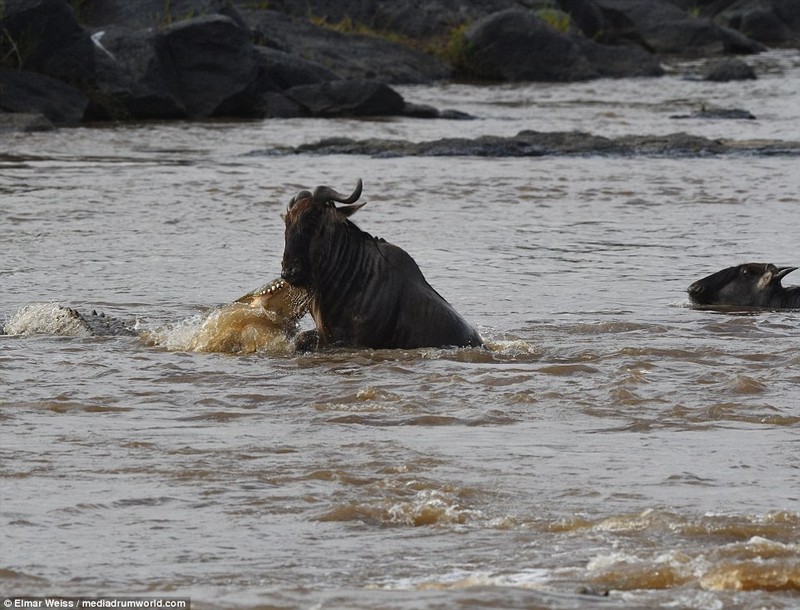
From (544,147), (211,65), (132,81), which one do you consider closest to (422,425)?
(544,147)

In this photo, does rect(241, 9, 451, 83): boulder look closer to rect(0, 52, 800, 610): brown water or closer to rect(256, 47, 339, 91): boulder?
rect(256, 47, 339, 91): boulder

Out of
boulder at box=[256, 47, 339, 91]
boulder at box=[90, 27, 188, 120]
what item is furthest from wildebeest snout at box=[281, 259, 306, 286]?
boulder at box=[256, 47, 339, 91]

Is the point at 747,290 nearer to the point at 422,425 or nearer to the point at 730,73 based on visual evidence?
the point at 422,425

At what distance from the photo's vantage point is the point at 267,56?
30578 millimetres

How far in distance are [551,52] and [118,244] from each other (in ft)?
79.5

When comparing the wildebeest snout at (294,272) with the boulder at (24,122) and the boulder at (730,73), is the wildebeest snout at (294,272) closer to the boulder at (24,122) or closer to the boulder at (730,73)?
the boulder at (24,122)

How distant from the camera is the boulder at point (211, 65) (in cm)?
2803

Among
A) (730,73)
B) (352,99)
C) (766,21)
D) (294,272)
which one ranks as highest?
(766,21)

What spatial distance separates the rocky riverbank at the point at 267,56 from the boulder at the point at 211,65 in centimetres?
2

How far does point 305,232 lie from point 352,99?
1895 cm

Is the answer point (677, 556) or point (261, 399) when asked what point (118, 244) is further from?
point (677, 556)

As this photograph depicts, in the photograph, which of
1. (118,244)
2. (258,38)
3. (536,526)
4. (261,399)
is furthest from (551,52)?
(536,526)

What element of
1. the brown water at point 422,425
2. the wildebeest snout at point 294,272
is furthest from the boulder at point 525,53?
the wildebeest snout at point 294,272

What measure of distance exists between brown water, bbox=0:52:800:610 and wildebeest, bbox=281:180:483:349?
209mm
